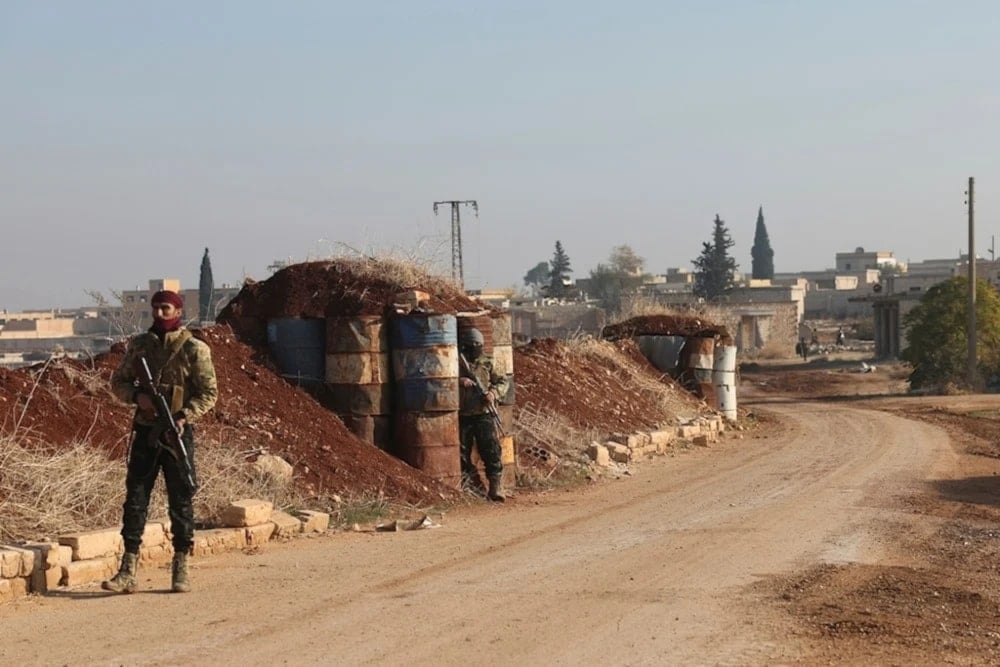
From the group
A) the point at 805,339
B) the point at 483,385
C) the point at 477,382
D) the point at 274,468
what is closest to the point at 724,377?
the point at 483,385

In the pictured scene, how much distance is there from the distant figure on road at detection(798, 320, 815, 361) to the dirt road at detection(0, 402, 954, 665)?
195 ft

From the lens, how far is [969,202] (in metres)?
50.6

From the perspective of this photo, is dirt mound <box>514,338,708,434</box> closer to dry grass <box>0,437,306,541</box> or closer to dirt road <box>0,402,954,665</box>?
dirt road <box>0,402,954,665</box>

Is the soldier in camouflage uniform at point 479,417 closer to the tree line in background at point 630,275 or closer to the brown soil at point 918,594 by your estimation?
the brown soil at point 918,594

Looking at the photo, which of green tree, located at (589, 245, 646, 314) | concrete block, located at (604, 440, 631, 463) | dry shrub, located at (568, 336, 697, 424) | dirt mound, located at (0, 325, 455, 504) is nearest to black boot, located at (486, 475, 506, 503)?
dirt mound, located at (0, 325, 455, 504)

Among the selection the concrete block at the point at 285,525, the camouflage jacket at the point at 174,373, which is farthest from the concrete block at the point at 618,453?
the camouflage jacket at the point at 174,373

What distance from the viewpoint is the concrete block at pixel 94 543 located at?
1011 centimetres

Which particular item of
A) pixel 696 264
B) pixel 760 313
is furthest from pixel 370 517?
pixel 696 264

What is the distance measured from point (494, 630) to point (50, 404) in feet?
20.2

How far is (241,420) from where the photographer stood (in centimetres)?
1480

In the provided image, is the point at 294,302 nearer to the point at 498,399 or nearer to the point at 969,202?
the point at 498,399

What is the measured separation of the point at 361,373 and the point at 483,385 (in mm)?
1479

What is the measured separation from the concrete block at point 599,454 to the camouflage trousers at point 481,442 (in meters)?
4.02

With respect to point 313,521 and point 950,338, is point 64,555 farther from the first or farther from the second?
point 950,338
